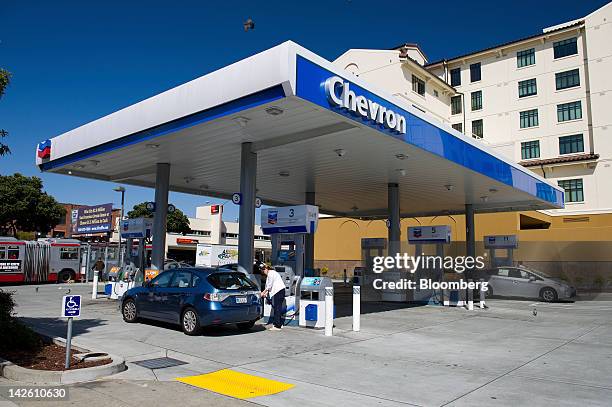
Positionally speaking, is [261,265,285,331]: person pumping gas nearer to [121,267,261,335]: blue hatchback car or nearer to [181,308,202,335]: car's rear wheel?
[121,267,261,335]: blue hatchback car

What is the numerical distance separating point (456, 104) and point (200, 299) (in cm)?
4197

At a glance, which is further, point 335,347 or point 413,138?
point 413,138

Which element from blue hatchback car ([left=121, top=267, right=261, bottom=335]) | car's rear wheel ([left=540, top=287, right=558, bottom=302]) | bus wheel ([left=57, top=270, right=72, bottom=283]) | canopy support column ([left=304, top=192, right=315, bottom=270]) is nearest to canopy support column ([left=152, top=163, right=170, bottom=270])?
blue hatchback car ([left=121, top=267, right=261, bottom=335])

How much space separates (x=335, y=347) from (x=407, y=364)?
1855 millimetres

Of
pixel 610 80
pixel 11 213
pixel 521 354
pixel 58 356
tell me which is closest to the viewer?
pixel 58 356

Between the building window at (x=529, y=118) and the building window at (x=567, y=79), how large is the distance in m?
2.68

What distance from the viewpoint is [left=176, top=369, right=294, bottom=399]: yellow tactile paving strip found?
6449mm

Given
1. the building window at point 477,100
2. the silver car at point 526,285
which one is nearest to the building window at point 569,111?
the building window at point 477,100

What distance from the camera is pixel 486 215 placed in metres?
34.0

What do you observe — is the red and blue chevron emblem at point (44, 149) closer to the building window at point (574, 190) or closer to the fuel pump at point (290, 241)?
the fuel pump at point (290, 241)

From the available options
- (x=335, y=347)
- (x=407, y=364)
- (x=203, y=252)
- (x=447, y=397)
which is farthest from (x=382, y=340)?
(x=203, y=252)

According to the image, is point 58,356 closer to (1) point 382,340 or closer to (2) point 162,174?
(1) point 382,340

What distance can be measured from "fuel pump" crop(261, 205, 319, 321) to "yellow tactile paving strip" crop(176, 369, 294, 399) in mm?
5308

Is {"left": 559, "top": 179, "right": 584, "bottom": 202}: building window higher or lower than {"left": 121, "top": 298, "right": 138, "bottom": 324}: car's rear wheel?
higher
